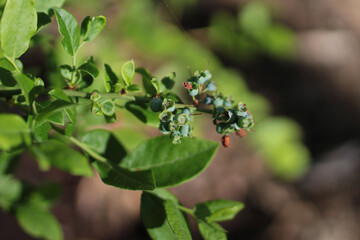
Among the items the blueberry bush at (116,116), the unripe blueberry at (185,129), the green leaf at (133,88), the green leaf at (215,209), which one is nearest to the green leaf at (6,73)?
the blueberry bush at (116,116)

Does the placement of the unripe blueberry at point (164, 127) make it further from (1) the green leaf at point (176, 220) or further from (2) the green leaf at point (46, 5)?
(2) the green leaf at point (46, 5)

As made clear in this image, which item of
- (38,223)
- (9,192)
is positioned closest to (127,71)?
(38,223)

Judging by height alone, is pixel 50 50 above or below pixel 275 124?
above

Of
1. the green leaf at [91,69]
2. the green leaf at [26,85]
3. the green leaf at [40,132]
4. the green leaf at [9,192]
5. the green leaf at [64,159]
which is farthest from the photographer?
the green leaf at [9,192]

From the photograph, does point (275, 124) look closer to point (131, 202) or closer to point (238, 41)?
point (238, 41)

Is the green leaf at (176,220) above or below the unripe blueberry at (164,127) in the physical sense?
below

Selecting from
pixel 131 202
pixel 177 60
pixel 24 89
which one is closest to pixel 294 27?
pixel 177 60

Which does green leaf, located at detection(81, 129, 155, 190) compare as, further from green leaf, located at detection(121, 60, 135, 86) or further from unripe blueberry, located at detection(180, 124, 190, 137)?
green leaf, located at detection(121, 60, 135, 86)
